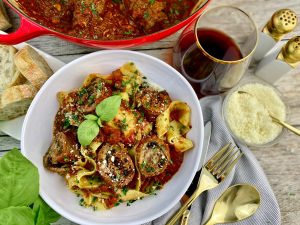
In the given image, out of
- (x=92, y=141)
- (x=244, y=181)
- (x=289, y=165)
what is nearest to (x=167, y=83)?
(x=92, y=141)

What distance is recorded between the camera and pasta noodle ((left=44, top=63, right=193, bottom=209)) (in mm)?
2730

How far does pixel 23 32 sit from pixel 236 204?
174 centimetres

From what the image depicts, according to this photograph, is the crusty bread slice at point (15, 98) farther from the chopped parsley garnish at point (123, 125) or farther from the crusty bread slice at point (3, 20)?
the chopped parsley garnish at point (123, 125)

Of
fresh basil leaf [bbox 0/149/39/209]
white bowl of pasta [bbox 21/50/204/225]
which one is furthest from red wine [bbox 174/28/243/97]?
fresh basil leaf [bbox 0/149/39/209]

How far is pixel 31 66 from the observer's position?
2.87m

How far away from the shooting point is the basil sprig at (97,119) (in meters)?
2.63

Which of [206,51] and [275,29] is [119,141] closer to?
[206,51]

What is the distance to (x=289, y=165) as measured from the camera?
3.23 m

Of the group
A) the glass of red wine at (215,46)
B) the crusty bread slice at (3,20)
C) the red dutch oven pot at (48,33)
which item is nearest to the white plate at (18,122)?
the crusty bread slice at (3,20)

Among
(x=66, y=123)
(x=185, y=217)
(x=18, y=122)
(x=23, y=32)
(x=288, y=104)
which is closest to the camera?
(x=23, y=32)

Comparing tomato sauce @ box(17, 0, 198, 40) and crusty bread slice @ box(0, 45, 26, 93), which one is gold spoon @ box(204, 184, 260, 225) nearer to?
tomato sauce @ box(17, 0, 198, 40)

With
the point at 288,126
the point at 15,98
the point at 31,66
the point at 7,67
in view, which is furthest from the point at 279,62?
the point at 7,67

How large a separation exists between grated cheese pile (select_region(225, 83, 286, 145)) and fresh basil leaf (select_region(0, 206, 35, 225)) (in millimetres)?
1562

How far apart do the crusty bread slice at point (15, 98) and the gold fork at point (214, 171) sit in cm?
123
